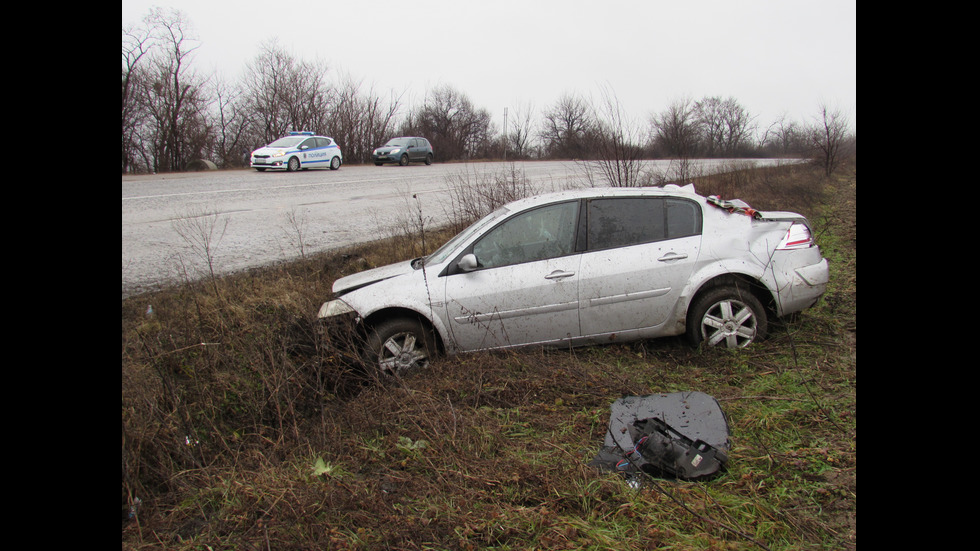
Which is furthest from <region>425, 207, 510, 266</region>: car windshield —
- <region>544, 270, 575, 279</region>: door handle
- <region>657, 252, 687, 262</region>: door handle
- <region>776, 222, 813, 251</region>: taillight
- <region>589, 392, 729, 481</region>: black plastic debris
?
<region>776, 222, 813, 251</region>: taillight

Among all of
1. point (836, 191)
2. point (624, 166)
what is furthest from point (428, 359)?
point (836, 191)

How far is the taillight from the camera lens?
5191 millimetres

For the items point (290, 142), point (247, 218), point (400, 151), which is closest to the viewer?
point (247, 218)

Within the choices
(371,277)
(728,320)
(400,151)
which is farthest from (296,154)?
(728,320)

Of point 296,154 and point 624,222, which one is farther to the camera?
point 296,154

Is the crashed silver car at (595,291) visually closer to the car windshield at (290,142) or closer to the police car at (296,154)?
the police car at (296,154)

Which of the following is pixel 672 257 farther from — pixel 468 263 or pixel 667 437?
pixel 667 437

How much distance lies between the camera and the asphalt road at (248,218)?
862 cm

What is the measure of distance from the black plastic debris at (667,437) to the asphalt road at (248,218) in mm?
4396

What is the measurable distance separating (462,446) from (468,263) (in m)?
1.91

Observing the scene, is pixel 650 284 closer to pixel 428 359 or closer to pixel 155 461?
pixel 428 359

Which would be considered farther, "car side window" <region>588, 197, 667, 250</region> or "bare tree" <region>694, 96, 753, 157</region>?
"bare tree" <region>694, 96, 753, 157</region>

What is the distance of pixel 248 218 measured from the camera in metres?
12.0

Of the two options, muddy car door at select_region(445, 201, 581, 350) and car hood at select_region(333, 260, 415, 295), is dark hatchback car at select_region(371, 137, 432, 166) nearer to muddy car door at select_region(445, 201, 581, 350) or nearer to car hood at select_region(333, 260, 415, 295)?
car hood at select_region(333, 260, 415, 295)
